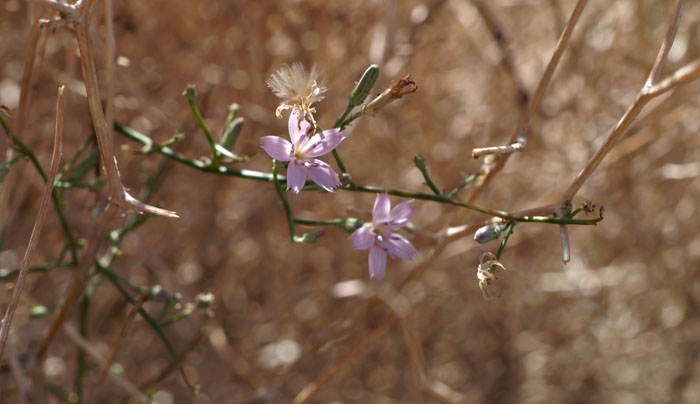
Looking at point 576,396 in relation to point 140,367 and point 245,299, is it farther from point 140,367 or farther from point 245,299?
point 140,367

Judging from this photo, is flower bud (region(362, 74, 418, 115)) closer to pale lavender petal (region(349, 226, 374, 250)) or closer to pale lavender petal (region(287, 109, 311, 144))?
pale lavender petal (region(287, 109, 311, 144))

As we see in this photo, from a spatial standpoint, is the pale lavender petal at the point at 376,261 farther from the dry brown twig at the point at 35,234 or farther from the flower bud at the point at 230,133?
the dry brown twig at the point at 35,234

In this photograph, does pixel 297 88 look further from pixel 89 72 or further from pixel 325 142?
pixel 89 72

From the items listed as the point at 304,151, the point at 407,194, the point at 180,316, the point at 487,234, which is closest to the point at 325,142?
the point at 304,151

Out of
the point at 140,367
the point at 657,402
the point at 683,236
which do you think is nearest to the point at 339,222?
the point at 140,367

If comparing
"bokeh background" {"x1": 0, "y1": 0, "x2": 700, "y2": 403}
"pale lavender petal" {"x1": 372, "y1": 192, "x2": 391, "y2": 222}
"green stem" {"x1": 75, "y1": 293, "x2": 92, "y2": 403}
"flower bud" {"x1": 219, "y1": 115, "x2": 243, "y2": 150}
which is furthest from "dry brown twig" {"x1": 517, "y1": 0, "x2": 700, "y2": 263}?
Answer: "green stem" {"x1": 75, "y1": 293, "x2": 92, "y2": 403}

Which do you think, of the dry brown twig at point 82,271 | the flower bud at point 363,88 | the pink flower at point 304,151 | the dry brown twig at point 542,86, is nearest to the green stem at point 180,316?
the dry brown twig at point 82,271
